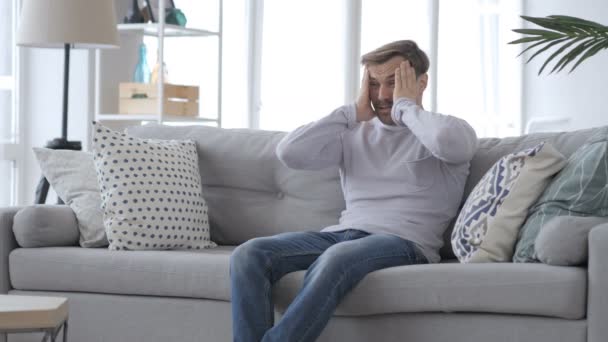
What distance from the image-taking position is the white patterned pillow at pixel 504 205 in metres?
2.72

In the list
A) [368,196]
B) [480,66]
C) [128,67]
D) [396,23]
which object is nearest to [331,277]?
[368,196]

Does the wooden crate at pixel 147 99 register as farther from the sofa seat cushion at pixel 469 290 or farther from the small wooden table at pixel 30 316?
the small wooden table at pixel 30 316

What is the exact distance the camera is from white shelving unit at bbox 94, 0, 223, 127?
17.0 ft

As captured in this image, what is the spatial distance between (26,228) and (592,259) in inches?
69.6

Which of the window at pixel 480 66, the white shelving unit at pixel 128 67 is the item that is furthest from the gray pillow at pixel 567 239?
the window at pixel 480 66

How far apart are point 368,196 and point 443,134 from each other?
32 cm

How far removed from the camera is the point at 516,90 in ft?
25.4

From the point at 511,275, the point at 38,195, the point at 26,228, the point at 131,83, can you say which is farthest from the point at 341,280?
the point at 131,83

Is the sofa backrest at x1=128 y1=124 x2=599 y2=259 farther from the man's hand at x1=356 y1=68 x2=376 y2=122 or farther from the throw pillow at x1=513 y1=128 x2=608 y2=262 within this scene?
the throw pillow at x1=513 y1=128 x2=608 y2=262

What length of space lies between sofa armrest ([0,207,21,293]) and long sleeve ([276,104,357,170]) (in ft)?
2.98

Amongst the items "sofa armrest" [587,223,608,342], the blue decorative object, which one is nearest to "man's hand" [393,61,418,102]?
"sofa armrest" [587,223,608,342]

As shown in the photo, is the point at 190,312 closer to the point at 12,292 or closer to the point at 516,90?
the point at 12,292

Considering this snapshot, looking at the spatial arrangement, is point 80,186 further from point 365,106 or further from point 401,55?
point 401,55

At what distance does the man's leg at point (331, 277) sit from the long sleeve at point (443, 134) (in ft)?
0.98
